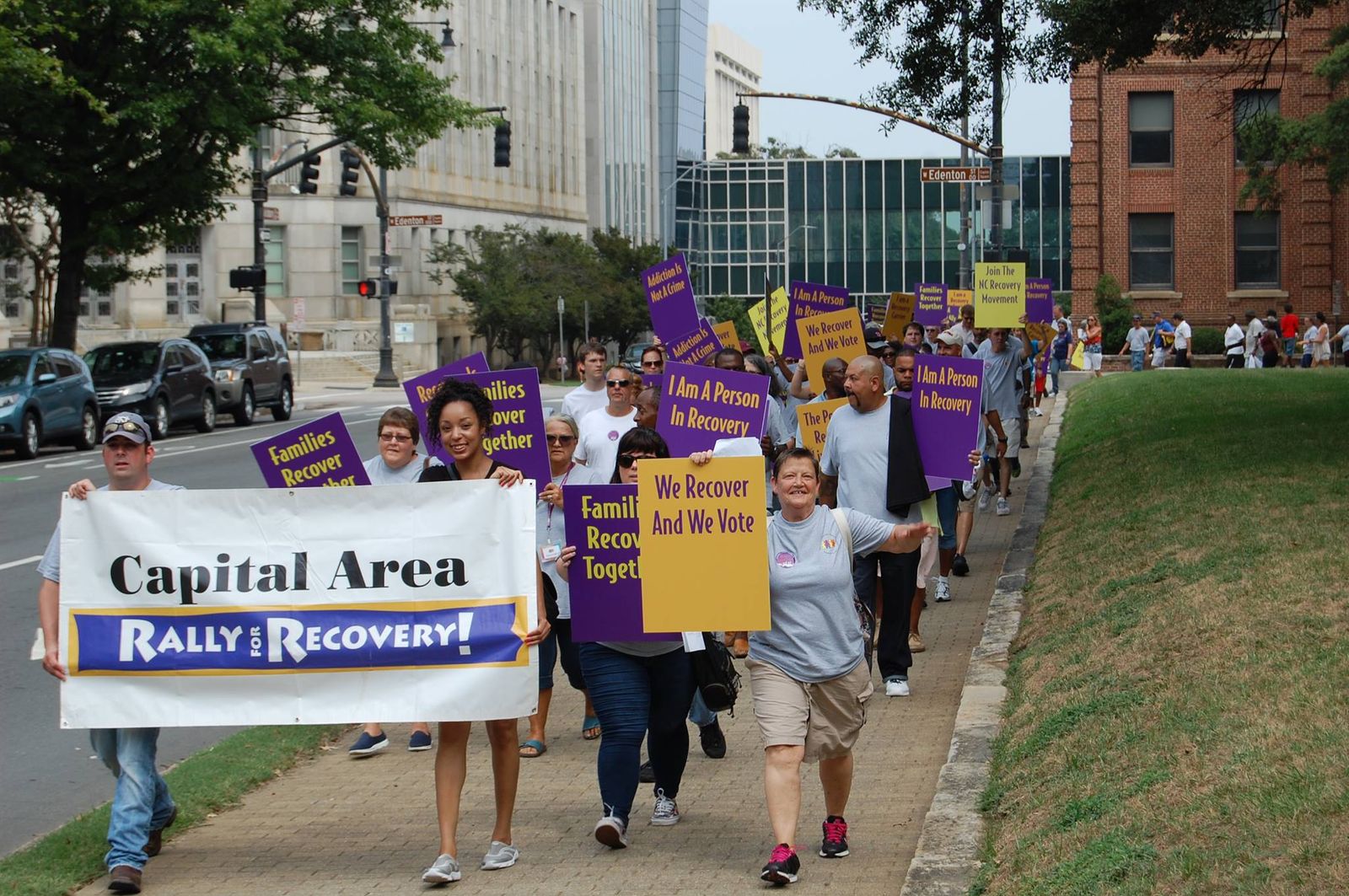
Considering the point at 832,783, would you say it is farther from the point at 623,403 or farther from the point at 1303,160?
the point at 1303,160

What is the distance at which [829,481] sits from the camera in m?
10.1

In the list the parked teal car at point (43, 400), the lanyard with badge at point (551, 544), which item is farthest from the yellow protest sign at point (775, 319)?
the parked teal car at point (43, 400)

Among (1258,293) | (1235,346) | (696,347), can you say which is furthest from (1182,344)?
(696,347)

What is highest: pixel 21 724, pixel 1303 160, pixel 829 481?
pixel 1303 160

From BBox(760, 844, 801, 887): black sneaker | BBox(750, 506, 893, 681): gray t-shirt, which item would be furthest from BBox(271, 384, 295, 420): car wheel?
BBox(760, 844, 801, 887): black sneaker

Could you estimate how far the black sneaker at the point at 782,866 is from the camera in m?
6.60

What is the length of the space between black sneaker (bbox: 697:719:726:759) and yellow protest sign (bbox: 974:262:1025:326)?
11.4 m

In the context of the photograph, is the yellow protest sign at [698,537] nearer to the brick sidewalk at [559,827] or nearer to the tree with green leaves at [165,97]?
the brick sidewalk at [559,827]

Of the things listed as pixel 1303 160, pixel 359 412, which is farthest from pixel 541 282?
pixel 1303 160

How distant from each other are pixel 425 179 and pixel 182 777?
6889cm

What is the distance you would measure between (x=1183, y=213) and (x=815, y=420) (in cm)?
3724

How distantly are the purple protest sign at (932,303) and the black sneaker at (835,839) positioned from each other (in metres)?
18.6

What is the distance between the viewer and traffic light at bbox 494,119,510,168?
41.0 m

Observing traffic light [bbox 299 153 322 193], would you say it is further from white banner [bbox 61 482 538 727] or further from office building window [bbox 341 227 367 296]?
white banner [bbox 61 482 538 727]
